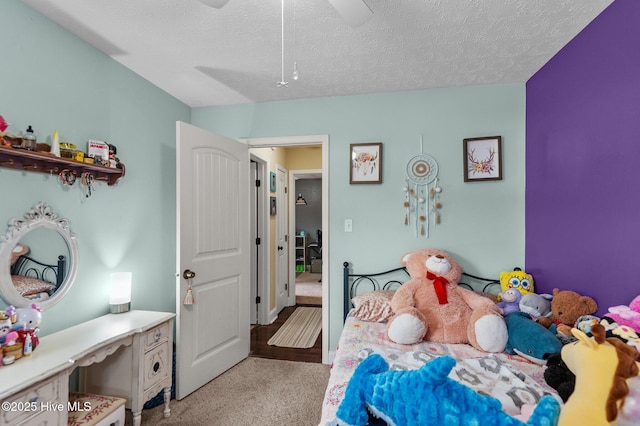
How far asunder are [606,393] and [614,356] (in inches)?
4.1

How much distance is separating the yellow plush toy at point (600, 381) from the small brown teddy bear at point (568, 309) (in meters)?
0.89

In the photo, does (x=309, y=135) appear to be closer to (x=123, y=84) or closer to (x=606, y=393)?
(x=123, y=84)

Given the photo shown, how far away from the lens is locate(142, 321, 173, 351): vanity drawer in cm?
180

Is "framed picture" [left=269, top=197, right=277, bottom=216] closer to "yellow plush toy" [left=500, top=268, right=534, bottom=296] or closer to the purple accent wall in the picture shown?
"yellow plush toy" [left=500, top=268, right=534, bottom=296]

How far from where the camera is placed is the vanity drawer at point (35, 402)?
111cm

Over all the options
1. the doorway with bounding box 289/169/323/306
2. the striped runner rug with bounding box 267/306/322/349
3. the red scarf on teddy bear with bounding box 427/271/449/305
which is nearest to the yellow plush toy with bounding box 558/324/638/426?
the red scarf on teddy bear with bounding box 427/271/449/305

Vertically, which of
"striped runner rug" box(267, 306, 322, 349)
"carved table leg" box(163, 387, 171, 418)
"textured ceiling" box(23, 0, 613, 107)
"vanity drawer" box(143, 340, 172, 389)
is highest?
"textured ceiling" box(23, 0, 613, 107)

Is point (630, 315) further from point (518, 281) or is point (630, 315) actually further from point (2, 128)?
point (2, 128)

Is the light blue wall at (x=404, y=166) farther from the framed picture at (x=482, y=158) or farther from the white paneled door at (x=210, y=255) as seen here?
the white paneled door at (x=210, y=255)

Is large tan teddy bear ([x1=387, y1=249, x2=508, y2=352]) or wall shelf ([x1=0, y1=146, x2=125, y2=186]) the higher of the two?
wall shelf ([x1=0, y1=146, x2=125, y2=186])

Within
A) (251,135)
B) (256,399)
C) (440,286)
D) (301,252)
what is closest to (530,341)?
(440,286)

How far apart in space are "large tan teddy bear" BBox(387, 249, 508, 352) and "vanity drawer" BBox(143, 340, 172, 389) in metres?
1.51

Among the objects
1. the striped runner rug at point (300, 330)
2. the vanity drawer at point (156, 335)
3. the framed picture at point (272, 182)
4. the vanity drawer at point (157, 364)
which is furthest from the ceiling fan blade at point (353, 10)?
the striped runner rug at point (300, 330)

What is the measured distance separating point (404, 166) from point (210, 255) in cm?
186
